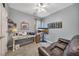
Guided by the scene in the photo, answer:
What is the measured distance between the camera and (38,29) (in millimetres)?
2189

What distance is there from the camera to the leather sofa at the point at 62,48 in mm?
1987

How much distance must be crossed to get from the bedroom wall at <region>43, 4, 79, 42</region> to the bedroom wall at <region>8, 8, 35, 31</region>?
10.6 inches

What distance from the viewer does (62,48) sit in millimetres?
2102

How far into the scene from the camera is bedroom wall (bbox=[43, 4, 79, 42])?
6.76 ft

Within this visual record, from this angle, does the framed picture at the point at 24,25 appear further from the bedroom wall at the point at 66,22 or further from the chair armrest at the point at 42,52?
the chair armrest at the point at 42,52

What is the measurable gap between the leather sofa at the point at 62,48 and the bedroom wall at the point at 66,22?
0.08 metres

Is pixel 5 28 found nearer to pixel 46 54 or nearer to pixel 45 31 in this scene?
pixel 45 31

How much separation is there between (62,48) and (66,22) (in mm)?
508

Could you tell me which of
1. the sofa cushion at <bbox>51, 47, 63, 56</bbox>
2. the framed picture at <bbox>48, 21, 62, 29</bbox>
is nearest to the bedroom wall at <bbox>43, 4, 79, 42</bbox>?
the framed picture at <bbox>48, 21, 62, 29</bbox>

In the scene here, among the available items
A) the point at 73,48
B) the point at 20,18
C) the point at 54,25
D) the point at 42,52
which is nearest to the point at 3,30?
the point at 20,18

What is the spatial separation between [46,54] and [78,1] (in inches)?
46.6

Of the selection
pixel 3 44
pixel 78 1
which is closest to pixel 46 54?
pixel 3 44

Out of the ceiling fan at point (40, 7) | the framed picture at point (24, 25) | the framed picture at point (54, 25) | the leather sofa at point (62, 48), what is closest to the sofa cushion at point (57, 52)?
the leather sofa at point (62, 48)

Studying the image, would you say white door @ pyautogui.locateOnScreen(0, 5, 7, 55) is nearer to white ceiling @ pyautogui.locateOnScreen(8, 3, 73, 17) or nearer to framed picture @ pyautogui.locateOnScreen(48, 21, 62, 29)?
white ceiling @ pyautogui.locateOnScreen(8, 3, 73, 17)
